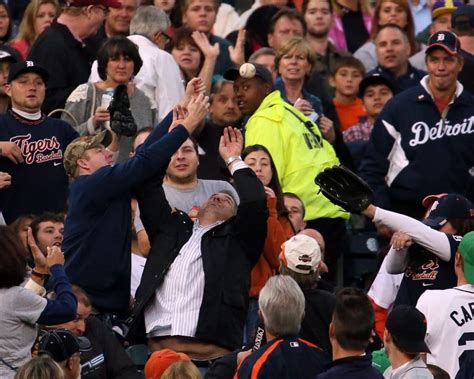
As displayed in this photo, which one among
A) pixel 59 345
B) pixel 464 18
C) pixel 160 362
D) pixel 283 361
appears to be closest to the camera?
pixel 283 361

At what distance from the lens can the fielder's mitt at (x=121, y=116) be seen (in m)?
11.7

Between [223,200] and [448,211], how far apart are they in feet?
5.08

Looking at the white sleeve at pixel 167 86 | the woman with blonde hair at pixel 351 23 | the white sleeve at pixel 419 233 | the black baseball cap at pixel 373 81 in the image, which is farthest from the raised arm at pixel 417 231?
the woman with blonde hair at pixel 351 23

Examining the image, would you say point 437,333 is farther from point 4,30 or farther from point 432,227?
point 4,30

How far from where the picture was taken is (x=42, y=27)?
50.4 feet

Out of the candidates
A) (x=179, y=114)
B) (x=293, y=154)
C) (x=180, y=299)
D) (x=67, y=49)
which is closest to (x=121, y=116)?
(x=179, y=114)

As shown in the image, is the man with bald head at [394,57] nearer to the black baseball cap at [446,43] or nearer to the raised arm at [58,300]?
the black baseball cap at [446,43]

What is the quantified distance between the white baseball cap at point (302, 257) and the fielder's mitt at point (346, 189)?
1.21ft

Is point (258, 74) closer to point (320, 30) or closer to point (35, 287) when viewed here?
point (320, 30)

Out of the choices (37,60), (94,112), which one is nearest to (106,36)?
(37,60)

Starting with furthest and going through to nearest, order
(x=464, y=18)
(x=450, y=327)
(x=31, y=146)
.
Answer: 1. (x=464, y=18)
2. (x=31, y=146)
3. (x=450, y=327)

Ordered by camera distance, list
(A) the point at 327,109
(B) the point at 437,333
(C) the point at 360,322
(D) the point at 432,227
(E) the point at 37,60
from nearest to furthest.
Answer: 1. (C) the point at 360,322
2. (B) the point at 437,333
3. (D) the point at 432,227
4. (E) the point at 37,60
5. (A) the point at 327,109

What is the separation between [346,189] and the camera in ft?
34.6

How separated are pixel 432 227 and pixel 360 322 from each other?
7.37 ft
